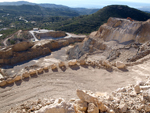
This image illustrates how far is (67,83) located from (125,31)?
19.0 metres

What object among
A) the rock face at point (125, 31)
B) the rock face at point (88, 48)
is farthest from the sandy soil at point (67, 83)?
the rock face at point (88, 48)

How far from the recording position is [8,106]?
20.8 feet

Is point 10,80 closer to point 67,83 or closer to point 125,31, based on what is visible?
point 67,83

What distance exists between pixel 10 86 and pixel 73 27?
1565 inches

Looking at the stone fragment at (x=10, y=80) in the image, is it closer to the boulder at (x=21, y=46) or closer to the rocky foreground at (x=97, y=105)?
the rocky foreground at (x=97, y=105)

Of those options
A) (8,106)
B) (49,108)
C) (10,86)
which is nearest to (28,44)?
(10,86)

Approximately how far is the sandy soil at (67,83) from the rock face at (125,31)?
13184 millimetres

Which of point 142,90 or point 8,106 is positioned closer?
point 142,90

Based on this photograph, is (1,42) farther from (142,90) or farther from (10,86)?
(142,90)

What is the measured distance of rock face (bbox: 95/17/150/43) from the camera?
20.7 m

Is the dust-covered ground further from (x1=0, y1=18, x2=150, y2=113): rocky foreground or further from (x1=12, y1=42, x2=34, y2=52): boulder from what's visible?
(x1=12, y1=42, x2=34, y2=52): boulder

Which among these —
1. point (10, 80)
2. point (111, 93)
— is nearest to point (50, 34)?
point (10, 80)

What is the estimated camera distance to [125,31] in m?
22.7

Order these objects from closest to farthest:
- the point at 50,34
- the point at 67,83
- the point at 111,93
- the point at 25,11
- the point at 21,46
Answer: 1. the point at 111,93
2. the point at 67,83
3. the point at 21,46
4. the point at 50,34
5. the point at 25,11
